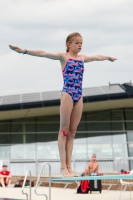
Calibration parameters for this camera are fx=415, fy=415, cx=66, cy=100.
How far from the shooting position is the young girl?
237 inches

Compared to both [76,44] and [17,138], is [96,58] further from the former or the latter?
[17,138]

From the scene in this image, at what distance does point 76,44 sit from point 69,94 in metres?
0.75

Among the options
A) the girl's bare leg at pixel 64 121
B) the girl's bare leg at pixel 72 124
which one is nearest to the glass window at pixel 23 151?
the girl's bare leg at pixel 72 124

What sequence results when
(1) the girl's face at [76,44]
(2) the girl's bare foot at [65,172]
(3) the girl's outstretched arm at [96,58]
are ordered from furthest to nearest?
(3) the girl's outstretched arm at [96,58] → (1) the girl's face at [76,44] → (2) the girl's bare foot at [65,172]

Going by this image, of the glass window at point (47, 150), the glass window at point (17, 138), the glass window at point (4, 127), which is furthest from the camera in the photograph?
the glass window at point (4, 127)

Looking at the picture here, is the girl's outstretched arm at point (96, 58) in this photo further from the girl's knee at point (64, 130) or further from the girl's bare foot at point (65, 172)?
the girl's bare foot at point (65, 172)

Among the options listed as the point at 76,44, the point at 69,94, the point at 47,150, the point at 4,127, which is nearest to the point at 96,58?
the point at 76,44

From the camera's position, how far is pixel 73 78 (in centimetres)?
611

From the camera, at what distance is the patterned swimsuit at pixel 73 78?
6.09m

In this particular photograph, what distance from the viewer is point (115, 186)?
17.3 m

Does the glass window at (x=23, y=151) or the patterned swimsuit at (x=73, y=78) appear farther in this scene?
the glass window at (x=23, y=151)

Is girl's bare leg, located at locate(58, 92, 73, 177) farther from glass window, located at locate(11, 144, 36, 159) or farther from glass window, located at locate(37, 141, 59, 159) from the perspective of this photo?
glass window, located at locate(11, 144, 36, 159)

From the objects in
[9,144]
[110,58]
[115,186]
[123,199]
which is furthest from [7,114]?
[110,58]

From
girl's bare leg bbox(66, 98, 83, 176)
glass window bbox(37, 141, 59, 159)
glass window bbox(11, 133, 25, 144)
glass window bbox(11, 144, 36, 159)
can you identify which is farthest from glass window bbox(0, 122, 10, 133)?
girl's bare leg bbox(66, 98, 83, 176)
